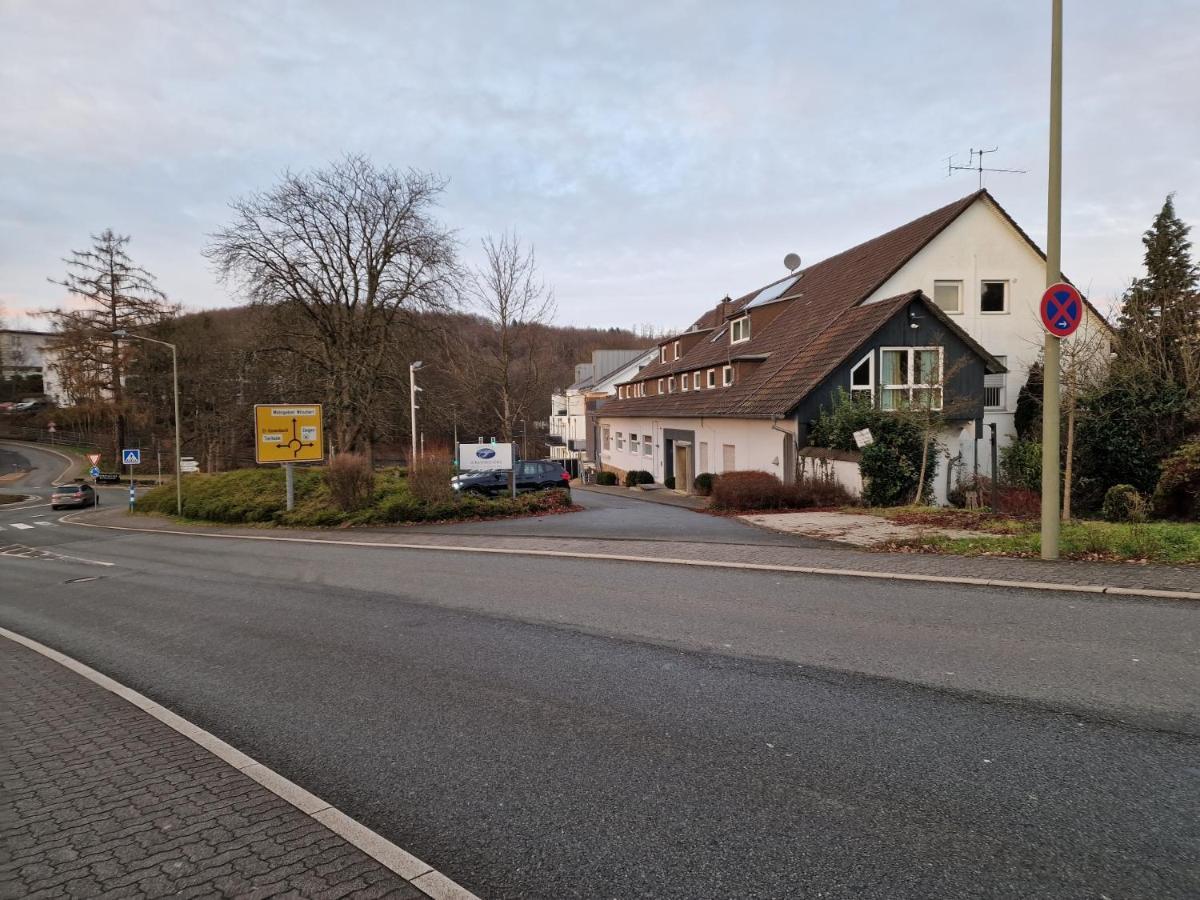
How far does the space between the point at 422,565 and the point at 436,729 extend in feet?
23.0

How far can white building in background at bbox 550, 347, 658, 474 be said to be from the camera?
6262 cm

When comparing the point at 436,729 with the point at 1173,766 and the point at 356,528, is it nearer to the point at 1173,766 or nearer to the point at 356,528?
the point at 1173,766

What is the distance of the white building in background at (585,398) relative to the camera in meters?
62.6

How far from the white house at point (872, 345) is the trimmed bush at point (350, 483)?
12.3 metres

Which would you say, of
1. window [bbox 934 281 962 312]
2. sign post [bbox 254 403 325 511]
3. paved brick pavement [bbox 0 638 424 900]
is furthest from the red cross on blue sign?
sign post [bbox 254 403 325 511]

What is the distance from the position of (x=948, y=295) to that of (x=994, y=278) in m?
1.93

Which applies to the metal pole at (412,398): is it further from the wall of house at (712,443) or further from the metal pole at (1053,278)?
the metal pole at (1053,278)

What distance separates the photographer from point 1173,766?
3637 mm

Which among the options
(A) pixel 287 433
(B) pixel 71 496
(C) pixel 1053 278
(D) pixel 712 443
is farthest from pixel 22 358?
(C) pixel 1053 278

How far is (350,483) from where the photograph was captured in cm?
1962

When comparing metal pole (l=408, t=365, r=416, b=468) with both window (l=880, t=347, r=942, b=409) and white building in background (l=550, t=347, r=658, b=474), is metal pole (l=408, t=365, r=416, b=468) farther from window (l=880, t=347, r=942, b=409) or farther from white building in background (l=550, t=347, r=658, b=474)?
white building in background (l=550, t=347, r=658, b=474)

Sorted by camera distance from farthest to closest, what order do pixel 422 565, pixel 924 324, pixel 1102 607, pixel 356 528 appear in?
1. pixel 924 324
2. pixel 356 528
3. pixel 422 565
4. pixel 1102 607

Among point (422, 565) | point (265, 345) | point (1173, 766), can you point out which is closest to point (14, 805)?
point (1173, 766)

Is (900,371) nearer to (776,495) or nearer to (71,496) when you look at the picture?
(776,495)
